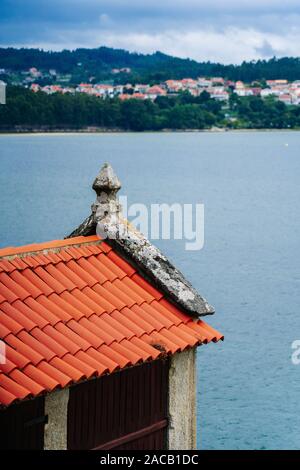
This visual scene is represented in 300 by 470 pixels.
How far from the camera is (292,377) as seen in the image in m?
31.2

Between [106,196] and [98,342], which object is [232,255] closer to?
[106,196]

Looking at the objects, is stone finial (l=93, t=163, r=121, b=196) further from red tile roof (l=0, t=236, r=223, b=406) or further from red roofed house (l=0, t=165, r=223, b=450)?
red tile roof (l=0, t=236, r=223, b=406)

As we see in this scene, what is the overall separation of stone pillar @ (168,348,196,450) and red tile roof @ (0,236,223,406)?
32cm

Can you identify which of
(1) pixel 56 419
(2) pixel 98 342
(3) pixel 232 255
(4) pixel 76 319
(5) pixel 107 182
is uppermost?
(3) pixel 232 255

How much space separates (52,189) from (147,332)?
303 feet

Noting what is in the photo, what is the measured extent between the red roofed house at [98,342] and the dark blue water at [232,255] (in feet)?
52.9

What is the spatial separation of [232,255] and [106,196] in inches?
1858

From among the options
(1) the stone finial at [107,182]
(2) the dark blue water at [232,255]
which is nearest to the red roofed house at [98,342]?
(1) the stone finial at [107,182]

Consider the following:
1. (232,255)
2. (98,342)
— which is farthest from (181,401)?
(232,255)

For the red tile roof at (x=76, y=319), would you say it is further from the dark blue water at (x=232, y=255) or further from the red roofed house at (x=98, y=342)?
the dark blue water at (x=232, y=255)

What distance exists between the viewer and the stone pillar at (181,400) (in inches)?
378

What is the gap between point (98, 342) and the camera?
8.70 m

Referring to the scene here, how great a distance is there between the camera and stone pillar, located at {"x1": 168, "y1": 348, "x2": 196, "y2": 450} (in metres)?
9.60

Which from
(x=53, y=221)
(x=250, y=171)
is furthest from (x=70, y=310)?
(x=250, y=171)
